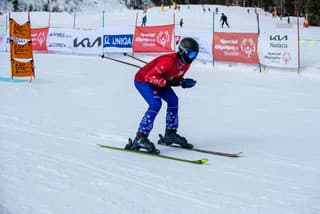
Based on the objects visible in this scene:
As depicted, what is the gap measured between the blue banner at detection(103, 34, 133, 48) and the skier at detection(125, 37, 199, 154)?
13195 millimetres

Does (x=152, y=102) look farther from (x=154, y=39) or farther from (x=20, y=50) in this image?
(x=154, y=39)

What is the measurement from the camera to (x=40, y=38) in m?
21.2

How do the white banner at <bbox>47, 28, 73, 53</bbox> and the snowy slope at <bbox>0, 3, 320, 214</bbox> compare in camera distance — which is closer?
the snowy slope at <bbox>0, 3, 320, 214</bbox>

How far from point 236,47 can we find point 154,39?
3.51 metres

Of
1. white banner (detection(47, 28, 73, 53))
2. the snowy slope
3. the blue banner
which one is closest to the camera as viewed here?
the snowy slope

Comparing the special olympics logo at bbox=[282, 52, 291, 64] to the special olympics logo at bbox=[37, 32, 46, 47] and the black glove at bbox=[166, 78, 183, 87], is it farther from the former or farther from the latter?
the special olympics logo at bbox=[37, 32, 46, 47]

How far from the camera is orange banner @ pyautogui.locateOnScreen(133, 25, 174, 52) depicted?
17578mm

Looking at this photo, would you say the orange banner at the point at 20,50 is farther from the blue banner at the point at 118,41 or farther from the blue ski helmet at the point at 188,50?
the blue ski helmet at the point at 188,50

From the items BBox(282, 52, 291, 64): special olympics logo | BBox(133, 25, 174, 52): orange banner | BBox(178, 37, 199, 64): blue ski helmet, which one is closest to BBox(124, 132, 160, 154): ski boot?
BBox(178, 37, 199, 64): blue ski helmet

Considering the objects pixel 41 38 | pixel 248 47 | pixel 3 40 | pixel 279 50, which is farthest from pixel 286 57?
pixel 3 40

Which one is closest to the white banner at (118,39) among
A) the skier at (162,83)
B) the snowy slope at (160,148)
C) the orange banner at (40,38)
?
the orange banner at (40,38)

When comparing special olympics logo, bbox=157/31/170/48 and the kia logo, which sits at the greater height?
special olympics logo, bbox=157/31/170/48

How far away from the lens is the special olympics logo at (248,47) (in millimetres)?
15662

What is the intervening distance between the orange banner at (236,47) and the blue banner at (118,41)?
151 inches
